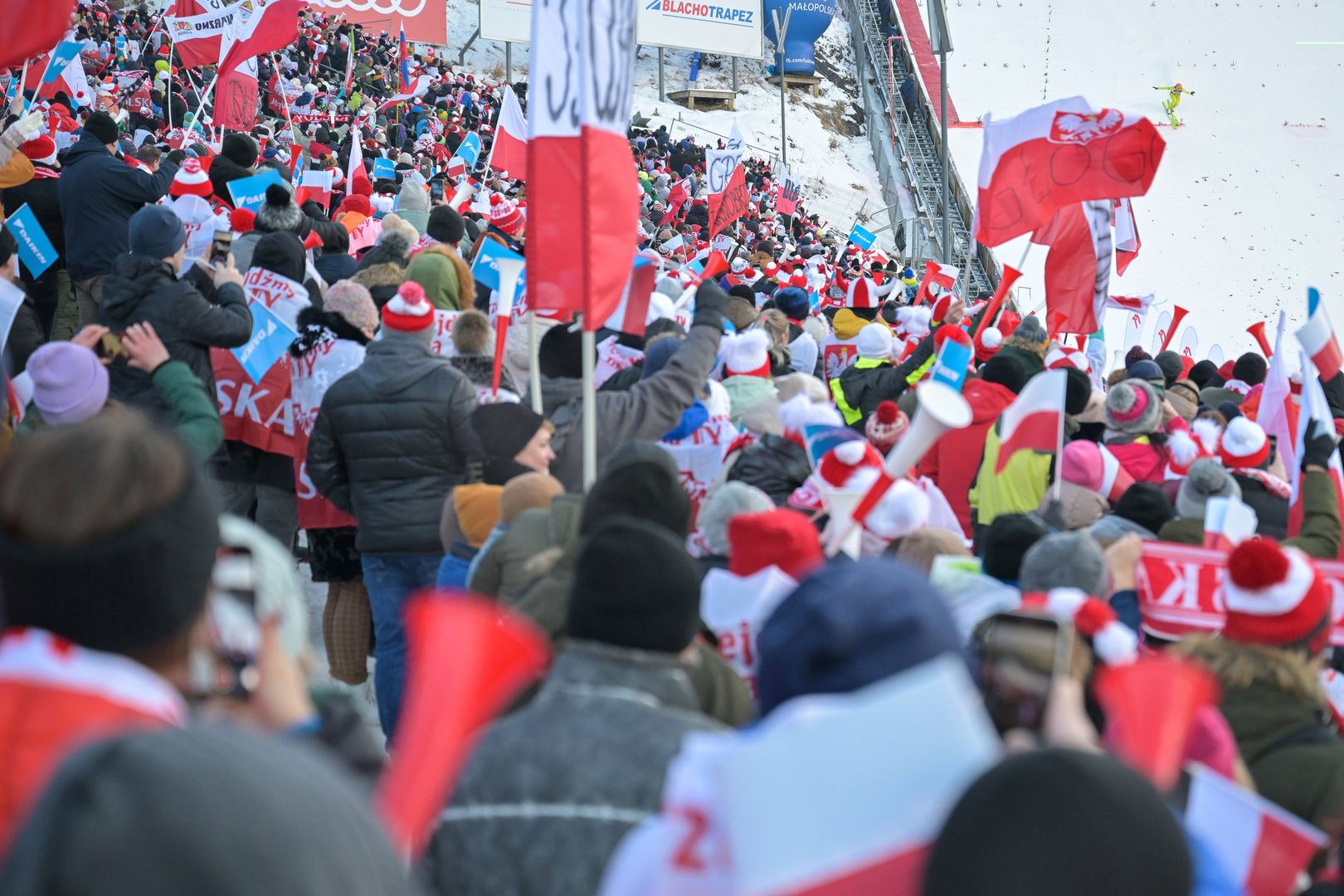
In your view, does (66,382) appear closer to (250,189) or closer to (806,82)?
(250,189)

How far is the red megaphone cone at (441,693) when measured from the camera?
1440 mm

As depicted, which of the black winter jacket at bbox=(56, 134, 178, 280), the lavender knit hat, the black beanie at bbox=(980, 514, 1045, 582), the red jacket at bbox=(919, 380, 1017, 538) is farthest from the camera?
the black winter jacket at bbox=(56, 134, 178, 280)

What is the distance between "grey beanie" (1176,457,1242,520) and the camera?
4.90 meters

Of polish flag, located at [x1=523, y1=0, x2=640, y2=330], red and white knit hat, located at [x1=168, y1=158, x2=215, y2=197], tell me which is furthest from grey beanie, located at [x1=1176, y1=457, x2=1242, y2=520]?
red and white knit hat, located at [x1=168, y1=158, x2=215, y2=197]

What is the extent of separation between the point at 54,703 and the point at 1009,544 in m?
2.70

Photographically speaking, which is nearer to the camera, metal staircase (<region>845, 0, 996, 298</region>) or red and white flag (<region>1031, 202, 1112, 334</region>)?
red and white flag (<region>1031, 202, 1112, 334</region>)

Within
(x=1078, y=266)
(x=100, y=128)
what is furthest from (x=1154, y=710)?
(x=100, y=128)

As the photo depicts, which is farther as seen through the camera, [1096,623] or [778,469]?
[778,469]

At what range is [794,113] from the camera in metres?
41.0

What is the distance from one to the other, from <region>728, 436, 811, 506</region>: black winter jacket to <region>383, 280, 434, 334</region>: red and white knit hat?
1.23 meters

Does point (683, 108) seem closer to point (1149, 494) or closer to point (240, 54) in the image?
point (240, 54)

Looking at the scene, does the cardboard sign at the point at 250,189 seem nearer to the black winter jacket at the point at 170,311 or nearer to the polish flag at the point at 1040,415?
the black winter jacket at the point at 170,311

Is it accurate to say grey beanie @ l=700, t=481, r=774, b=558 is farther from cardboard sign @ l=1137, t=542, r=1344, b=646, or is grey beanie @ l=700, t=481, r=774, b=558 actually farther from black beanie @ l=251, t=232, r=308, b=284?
black beanie @ l=251, t=232, r=308, b=284

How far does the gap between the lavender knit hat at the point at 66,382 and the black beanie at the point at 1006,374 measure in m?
3.83
